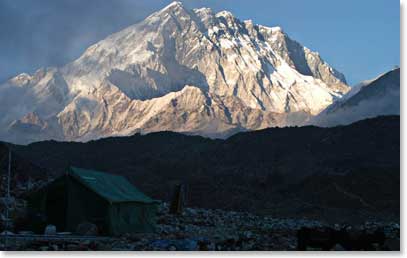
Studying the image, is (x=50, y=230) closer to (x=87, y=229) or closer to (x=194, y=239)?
Answer: (x=87, y=229)

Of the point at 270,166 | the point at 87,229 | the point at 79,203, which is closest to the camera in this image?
the point at 87,229

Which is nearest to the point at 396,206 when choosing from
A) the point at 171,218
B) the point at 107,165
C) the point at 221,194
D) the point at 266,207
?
the point at 266,207

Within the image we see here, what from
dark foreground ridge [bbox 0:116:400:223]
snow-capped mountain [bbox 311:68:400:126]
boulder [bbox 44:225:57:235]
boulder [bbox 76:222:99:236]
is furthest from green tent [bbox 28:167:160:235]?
snow-capped mountain [bbox 311:68:400:126]

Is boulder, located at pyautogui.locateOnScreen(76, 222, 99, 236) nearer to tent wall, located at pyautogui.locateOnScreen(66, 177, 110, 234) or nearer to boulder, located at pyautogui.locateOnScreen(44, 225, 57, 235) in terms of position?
tent wall, located at pyautogui.locateOnScreen(66, 177, 110, 234)

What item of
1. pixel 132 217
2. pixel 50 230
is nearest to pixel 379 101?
pixel 132 217

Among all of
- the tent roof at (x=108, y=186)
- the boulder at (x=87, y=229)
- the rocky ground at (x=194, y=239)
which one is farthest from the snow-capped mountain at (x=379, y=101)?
the boulder at (x=87, y=229)

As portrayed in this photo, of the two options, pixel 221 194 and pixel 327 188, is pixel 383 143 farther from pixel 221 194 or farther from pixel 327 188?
pixel 221 194
